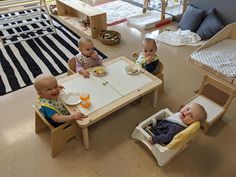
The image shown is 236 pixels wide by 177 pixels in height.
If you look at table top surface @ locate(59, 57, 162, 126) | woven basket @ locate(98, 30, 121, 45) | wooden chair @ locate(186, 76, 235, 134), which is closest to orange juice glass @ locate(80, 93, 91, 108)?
table top surface @ locate(59, 57, 162, 126)

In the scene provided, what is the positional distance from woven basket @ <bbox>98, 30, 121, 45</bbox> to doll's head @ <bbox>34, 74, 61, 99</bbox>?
1597mm

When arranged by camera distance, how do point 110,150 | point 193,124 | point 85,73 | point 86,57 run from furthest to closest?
1. point 86,57
2. point 85,73
3. point 110,150
4. point 193,124

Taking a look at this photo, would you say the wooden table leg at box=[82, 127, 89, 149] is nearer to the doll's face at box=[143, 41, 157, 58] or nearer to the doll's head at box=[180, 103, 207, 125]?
the doll's head at box=[180, 103, 207, 125]

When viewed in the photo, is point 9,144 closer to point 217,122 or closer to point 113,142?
point 113,142

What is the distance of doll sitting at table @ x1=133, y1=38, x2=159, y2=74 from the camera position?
1885 mm

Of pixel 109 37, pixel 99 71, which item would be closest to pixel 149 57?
pixel 99 71

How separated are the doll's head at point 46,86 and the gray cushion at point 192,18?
238 centimetres

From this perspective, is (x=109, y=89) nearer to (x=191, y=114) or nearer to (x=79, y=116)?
(x=79, y=116)

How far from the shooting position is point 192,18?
9.96 ft

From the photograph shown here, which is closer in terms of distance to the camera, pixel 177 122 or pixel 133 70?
pixel 177 122

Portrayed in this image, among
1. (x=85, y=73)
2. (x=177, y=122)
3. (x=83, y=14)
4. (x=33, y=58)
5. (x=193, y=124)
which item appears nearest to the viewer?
(x=193, y=124)

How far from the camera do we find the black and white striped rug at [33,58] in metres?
2.25

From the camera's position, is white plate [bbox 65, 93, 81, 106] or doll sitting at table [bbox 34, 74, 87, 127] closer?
doll sitting at table [bbox 34, 74, 87, 127]

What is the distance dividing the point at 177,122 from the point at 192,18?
210cm
